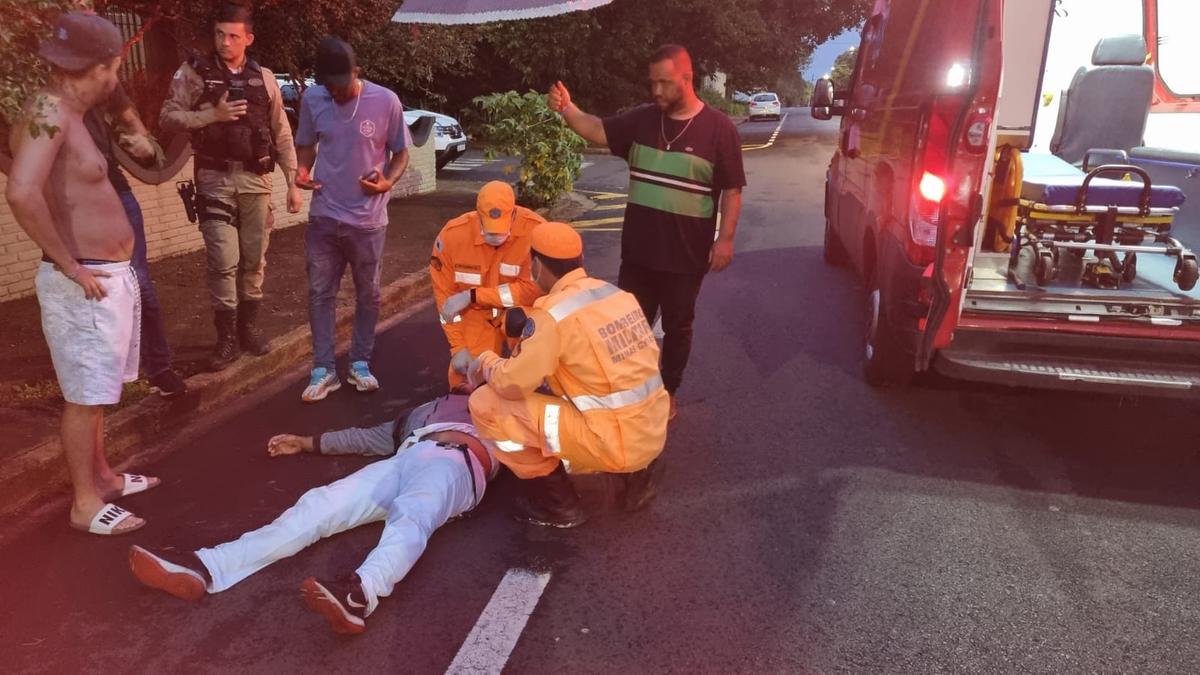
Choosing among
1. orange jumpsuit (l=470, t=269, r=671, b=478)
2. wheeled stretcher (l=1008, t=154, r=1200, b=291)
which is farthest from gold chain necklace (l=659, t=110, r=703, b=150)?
wheeled stretcher (l=1008, t=154, r=1200, b=291)

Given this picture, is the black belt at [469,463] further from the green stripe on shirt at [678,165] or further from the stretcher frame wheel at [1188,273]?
the stretcher frame wheel at [1188,273]

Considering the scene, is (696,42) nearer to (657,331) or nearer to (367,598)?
(657,331)

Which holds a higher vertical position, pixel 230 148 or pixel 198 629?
pixel 230 148

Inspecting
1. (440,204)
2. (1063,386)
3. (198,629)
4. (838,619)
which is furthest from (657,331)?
(440,204)

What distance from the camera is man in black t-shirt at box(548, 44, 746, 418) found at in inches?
163

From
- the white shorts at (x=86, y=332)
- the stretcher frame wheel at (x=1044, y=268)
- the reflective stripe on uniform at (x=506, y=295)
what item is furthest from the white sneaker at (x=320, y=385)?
the stretcher frame wheel at (x=1044, y=268)

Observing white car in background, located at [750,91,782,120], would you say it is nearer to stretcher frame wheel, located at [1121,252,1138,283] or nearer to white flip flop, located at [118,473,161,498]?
stretcher frame wheel, located at [1121,252,1138,283]

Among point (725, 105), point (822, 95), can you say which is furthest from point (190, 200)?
point (725, 105)

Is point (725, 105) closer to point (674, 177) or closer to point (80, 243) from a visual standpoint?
point (674, 177)

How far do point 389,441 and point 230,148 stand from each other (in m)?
2.15

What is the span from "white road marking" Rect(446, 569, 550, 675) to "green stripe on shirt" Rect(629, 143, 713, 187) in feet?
6.76

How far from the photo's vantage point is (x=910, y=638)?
285cm

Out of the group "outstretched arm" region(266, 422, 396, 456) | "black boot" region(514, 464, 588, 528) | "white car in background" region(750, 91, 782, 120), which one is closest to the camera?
"black boot" region(514, 464, 588, 528)

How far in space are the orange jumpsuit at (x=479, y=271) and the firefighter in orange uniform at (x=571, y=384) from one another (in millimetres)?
626
